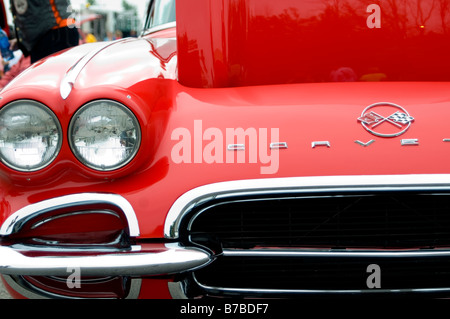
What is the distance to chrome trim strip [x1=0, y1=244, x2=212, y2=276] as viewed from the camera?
126 centimetres

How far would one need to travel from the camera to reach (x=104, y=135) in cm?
136

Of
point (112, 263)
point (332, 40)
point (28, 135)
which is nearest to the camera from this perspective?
point (112, 263)

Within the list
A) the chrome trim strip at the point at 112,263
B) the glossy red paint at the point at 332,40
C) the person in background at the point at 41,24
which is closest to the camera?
the chrome trim strip at the point at 112,263

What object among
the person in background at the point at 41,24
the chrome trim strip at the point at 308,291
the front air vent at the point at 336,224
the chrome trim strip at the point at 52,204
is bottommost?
the chrome trim strip at the point at 308,291

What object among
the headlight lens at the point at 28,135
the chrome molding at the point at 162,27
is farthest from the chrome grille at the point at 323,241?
the chrome molding at the point at 162,27

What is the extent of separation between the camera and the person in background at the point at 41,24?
145 inches

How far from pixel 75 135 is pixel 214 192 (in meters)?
0.41

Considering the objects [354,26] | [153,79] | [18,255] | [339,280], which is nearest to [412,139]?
[339,280]

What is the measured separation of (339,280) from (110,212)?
666mm

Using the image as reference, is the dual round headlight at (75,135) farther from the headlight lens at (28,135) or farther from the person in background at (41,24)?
the person in background at (41,24)

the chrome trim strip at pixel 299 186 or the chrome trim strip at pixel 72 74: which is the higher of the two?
the chrome trim strip at pixel 72 74

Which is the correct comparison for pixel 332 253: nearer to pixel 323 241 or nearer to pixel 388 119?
pixel 323 241

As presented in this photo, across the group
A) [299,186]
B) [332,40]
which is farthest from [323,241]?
[332,40]

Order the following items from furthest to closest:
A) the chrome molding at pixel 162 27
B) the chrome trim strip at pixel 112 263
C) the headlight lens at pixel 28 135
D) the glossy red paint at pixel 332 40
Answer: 1. the chrome molding at pixel 162 27
2. the glossy red paint at pixel 332 40
3. the headlight lens at pixel 28 135
4. the chrome trim strip at pixel 112 263
